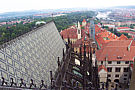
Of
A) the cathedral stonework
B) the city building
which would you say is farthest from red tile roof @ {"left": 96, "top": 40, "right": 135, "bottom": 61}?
the cathedral stonework

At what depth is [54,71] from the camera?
12680 millimetres

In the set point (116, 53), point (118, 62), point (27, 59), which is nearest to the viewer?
point (27, 59)

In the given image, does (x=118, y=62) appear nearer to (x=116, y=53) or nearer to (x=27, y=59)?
(x=116, y=53)

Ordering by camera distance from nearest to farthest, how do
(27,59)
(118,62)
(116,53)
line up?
(27,59) < (118,62) < (116,53)

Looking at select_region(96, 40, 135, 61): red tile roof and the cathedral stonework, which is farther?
select_region(96, 40, 135, 61): red tile roof

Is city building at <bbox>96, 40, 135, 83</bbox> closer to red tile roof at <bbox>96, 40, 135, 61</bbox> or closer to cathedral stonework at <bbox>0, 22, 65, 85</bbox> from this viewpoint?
red tile roof at <bbox>96, 40, 135, 61</bbox>

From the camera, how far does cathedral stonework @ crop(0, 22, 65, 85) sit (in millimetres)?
8492

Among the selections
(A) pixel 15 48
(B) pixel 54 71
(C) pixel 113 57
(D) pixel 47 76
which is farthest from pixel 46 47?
(C) pixel 113 57

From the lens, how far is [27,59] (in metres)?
10.5

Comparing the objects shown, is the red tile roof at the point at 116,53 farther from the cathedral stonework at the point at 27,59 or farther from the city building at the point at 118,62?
the cathedral stonework at the point at 27,59

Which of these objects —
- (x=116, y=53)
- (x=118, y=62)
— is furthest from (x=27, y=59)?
(x=116, y=53)

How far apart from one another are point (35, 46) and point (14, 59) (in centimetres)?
361

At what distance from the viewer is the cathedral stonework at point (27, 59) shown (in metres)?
8.49

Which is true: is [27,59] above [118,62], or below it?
above
